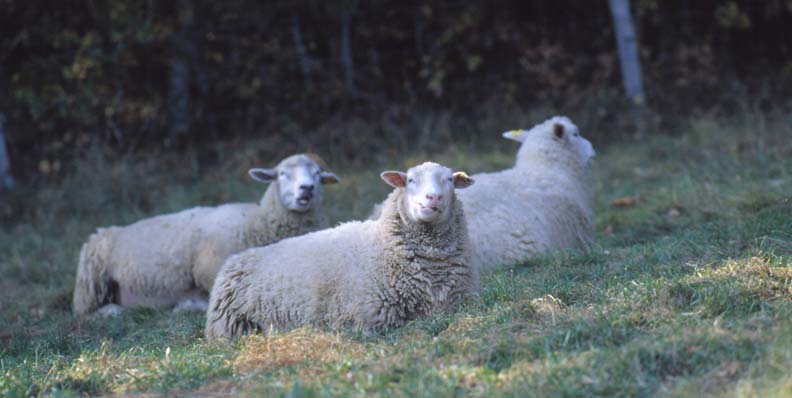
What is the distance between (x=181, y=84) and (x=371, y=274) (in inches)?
358

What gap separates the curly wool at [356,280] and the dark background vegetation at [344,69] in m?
6.86

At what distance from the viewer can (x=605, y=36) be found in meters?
15.3

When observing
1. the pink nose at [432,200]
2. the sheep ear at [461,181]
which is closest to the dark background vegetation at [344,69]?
the sheep ear at [461,181]

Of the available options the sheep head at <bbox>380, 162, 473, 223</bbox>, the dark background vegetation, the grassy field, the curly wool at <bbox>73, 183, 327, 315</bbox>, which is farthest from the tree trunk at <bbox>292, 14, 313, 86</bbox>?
the sheep head at <bbox>380, 162, 473, 223</bbox>

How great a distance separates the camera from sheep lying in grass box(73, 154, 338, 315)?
7711 millimetres

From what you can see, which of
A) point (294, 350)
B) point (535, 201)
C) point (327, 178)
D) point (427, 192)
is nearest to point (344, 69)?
point (327, 178)

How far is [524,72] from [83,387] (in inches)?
451

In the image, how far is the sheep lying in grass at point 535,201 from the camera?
22.9 feet

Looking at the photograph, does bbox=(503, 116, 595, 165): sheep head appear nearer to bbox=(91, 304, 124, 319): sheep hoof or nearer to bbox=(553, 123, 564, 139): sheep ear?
bbox=(553, 123, 564, 139): sheep ear

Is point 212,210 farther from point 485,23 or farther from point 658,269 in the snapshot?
point 485,23

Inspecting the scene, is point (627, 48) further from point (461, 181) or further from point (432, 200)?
point (432, 200)

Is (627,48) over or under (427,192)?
over

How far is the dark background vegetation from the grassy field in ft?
14.9

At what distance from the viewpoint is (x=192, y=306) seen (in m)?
7.67
